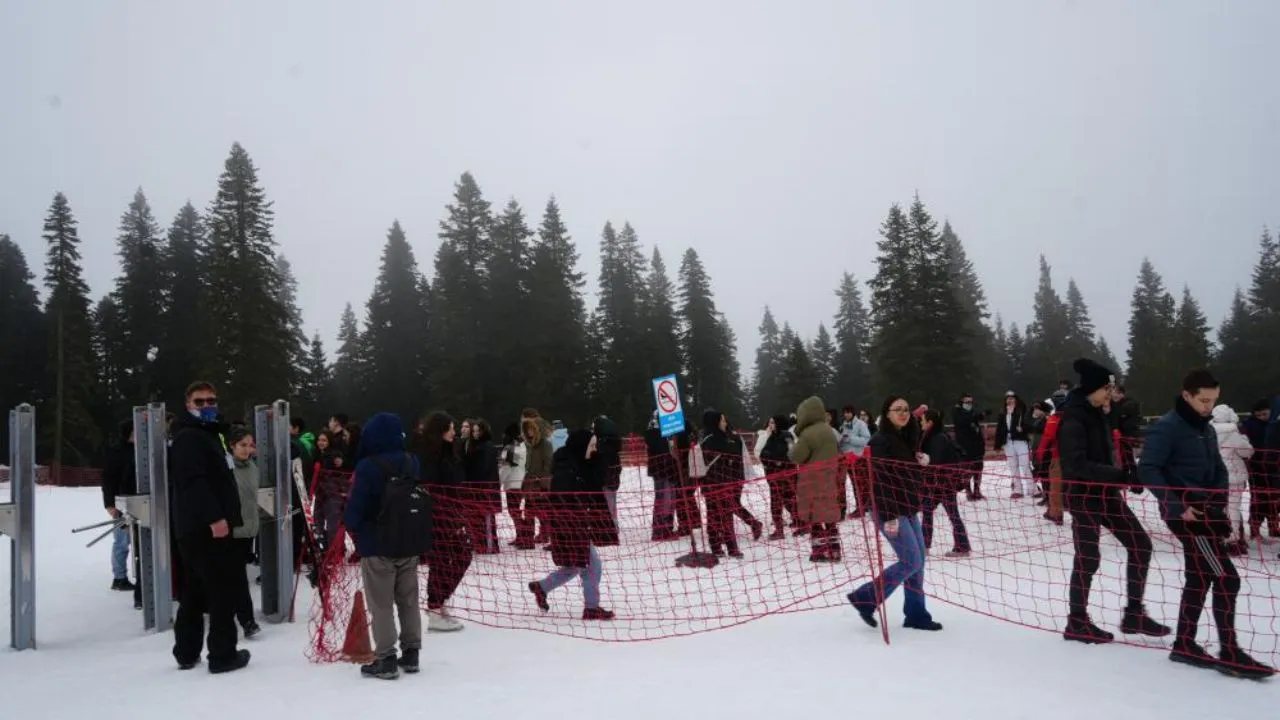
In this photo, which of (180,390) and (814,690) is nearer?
(814,690)

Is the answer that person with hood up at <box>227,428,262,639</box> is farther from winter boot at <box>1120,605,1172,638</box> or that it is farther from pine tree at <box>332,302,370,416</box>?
pine tree at <box>332,302,370,416</box>

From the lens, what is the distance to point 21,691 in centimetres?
537

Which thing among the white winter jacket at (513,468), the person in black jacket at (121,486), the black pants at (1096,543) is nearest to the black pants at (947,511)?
the black pants at (1096,543)

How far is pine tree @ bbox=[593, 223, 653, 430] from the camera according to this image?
47719 mm

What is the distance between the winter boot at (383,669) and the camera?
206 inches

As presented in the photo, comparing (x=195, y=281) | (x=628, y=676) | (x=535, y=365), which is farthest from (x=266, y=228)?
(x=628, y=676)

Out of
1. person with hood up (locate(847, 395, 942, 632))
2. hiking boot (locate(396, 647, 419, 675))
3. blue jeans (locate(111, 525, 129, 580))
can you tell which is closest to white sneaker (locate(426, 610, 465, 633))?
hiking boot (locate(396, 647, 419, 675))

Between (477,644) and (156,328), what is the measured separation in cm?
4561

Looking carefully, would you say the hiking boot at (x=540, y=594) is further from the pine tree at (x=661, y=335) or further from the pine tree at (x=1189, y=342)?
the pine tree at (x=1189, y=342)

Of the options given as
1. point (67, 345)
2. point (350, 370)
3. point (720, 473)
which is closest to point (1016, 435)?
point (720, 473)

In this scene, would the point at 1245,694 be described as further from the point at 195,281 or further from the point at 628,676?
the point at 195,281

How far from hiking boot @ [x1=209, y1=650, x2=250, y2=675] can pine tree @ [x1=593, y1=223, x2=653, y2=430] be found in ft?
124

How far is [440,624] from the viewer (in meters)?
6.59

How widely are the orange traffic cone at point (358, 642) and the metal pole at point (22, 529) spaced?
2.77 meters
